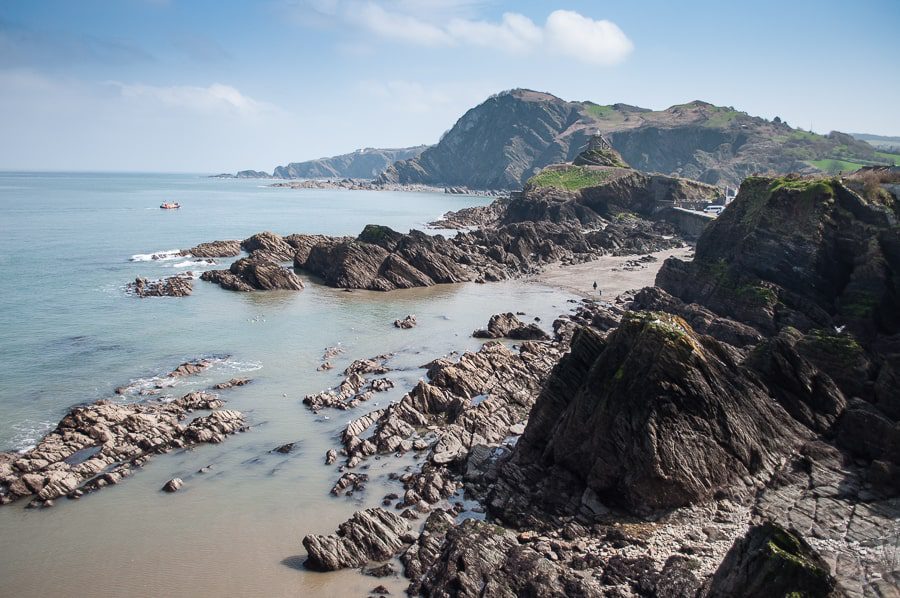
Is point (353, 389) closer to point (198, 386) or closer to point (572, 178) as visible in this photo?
point (198, 386)

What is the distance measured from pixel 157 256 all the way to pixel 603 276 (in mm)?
59824

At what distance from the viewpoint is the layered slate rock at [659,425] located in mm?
21422

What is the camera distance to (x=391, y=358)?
42344 mm

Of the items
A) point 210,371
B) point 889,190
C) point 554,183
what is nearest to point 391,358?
point 210,371

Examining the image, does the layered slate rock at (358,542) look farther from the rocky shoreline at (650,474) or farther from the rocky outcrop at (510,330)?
the rocky outcrop at (510,330)

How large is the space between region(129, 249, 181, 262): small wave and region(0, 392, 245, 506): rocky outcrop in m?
53.7

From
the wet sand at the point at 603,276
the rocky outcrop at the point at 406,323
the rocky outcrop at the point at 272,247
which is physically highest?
the rocky outcrop at the point at 272,247

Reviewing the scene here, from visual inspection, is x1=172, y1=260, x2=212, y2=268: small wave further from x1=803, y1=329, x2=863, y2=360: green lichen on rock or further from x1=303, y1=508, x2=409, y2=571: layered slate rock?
x1=803, y1=329, x2=863, y2=360: green lichen on rock

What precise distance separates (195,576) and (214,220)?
407 feet

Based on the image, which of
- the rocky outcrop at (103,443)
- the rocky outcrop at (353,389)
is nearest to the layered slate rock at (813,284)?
the rocky outcrop at (353,389)

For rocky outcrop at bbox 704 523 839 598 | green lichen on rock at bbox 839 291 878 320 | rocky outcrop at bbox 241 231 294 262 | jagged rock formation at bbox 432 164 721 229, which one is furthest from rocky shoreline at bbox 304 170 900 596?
jagged rock formation at bbox 432 164 721 229

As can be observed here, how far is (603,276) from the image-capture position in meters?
71.1

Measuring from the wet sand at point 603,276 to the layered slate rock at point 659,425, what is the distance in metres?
36.5

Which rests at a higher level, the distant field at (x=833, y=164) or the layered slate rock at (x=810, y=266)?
the distant field at (x=833, y=164)
